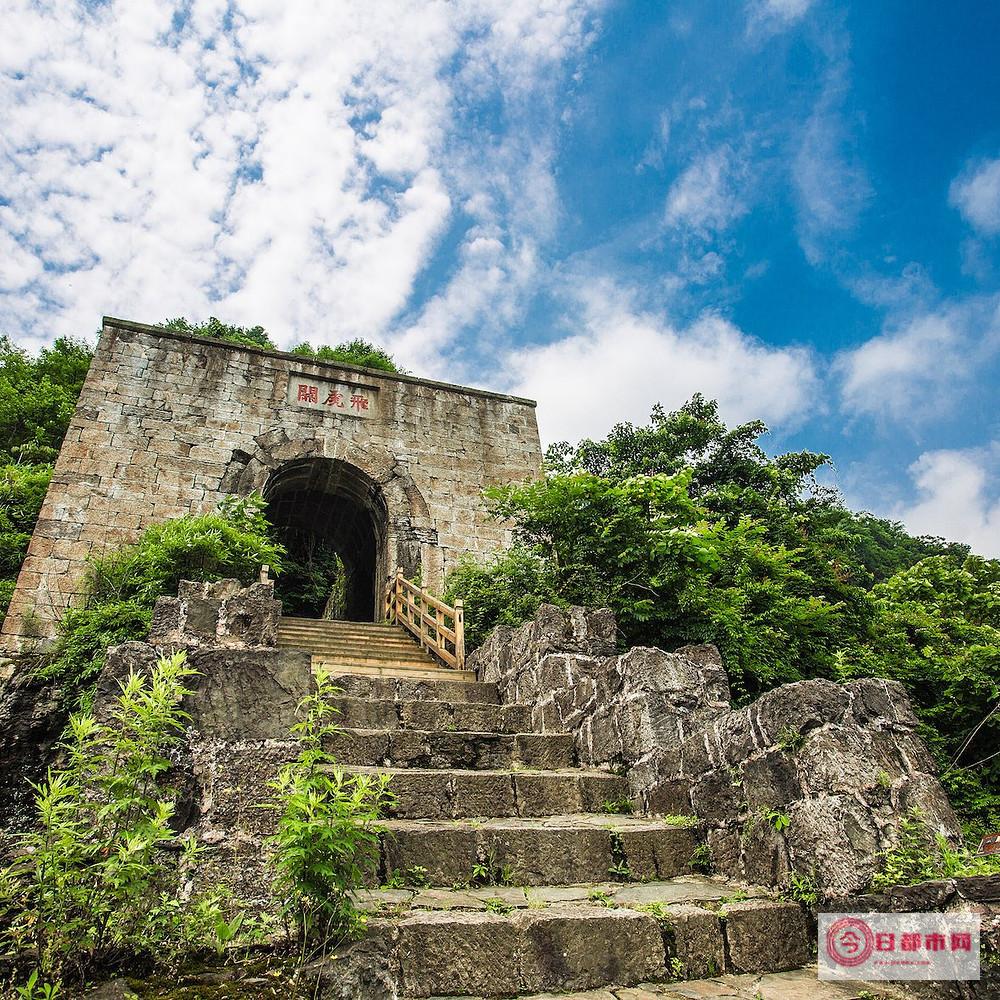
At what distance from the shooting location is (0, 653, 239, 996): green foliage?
5.37 feet

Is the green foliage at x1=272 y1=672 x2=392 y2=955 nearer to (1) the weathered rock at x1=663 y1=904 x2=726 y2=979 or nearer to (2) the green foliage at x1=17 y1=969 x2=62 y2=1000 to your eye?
(2) the green foliage at x1=17 y1=969 x2=62 y2=1000

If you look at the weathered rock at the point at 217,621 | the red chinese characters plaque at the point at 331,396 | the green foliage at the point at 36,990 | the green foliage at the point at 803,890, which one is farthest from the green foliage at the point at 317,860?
the red chinese characters plaque at the point at 331,396

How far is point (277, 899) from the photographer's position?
1940mm

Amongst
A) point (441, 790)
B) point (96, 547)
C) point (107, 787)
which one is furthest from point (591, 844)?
point (96, 547)

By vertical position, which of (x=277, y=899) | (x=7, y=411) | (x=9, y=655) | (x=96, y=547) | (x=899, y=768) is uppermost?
(x=7, y=411)

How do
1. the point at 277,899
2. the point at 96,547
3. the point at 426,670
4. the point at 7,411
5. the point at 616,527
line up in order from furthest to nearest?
1. the point at 7,411
2. the point at 96,547
3. the point at 426,670
4. the point at 616,527
5. the point at 277,899

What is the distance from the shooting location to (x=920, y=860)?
232 cm

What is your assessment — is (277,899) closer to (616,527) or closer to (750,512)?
(616,527)

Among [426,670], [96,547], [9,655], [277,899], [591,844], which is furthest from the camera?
[96,547]

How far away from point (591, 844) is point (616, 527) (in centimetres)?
353

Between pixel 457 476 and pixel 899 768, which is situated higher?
pixel 457 476

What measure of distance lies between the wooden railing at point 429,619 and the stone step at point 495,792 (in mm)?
3191

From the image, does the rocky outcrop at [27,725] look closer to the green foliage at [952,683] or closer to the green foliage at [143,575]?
the green foliage at [143,575]

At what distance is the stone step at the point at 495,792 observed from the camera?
3.22m
